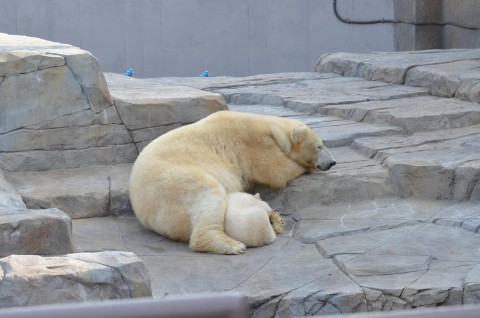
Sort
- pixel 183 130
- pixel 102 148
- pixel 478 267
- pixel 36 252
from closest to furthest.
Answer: pixel 36 252 → pixel 478 267 → pixel 183 130 → pixel 102 148

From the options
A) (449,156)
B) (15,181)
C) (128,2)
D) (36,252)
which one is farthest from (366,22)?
(36,252)

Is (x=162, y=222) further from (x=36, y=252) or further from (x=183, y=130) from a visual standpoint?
(x=36, y=252)

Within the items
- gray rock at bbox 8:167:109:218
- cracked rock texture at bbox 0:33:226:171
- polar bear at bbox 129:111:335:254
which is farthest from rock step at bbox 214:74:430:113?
gray rock at bbox 8:167:109:218

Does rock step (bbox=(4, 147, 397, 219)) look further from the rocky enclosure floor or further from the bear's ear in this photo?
the bear's ear

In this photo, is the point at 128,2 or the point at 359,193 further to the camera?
the point at 128,2

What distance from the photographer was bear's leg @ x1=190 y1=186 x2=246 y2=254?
4.74m

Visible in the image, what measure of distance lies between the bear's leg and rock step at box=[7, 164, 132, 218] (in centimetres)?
87

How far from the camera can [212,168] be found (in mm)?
5262

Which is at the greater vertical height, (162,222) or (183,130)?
(183,130)

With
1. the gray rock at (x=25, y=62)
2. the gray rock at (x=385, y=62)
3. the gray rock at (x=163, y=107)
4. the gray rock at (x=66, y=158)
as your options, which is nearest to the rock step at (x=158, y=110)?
the gray rock at (x=163, y=107)

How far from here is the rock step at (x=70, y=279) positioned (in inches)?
120

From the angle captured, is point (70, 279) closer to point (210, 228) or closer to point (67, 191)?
point (210, 228)

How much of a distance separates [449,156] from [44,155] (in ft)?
9.38

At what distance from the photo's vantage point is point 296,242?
4.97 meters
